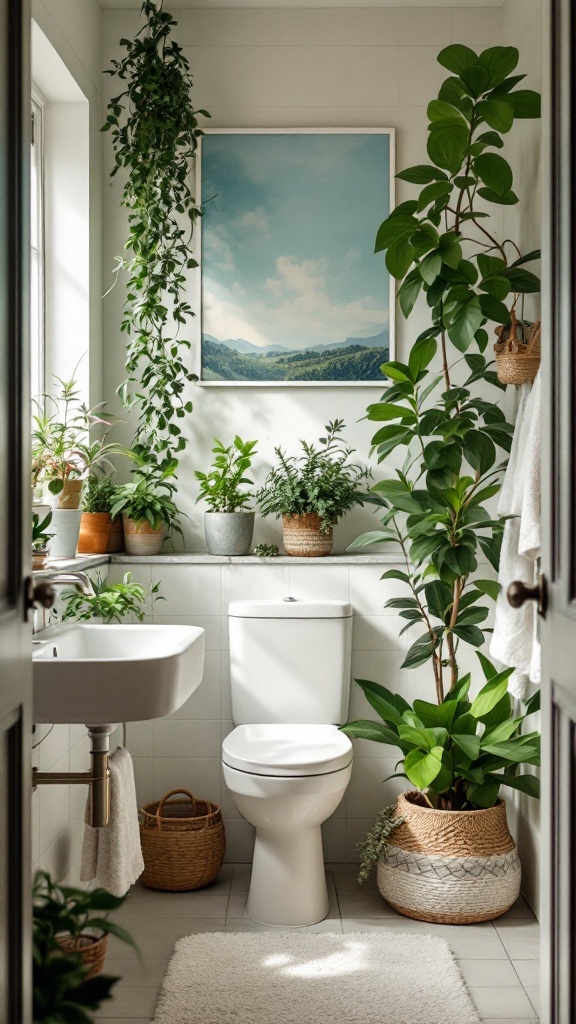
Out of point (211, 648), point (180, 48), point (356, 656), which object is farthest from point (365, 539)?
point (180, 48)

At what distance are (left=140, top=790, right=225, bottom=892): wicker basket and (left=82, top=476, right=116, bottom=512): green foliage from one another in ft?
3.15

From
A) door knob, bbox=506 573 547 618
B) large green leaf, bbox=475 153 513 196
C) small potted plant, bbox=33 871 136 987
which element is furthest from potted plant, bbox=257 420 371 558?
small potted plant, bbox=33 871 136 987

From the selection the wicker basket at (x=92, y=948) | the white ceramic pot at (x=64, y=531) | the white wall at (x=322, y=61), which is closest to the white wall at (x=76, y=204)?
the white wall at (x=322, y=61)

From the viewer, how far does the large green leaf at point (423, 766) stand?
263cm

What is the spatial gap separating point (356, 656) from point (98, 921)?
73.5 inches

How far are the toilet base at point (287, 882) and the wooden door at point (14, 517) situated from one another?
1.51 meters

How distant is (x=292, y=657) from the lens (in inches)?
118

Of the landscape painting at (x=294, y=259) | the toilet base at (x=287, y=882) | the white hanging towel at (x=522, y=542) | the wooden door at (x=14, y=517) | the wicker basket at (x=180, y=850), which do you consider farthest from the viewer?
the landscape painting at (x=294, y=259)

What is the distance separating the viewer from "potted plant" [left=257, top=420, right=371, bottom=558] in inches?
122

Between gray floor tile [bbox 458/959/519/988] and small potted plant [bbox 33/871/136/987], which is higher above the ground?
small potted plant [bbox 33/871/136/987]

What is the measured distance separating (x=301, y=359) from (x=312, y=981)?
196 cm

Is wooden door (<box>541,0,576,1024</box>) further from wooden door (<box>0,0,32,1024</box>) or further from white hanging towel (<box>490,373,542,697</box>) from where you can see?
white hanging towel (<box>490,373,542,697</box>)

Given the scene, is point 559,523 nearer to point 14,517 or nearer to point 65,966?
point 14,517

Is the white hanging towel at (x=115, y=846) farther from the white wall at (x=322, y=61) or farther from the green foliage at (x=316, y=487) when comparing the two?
the white wall at (x=322, y=61)
